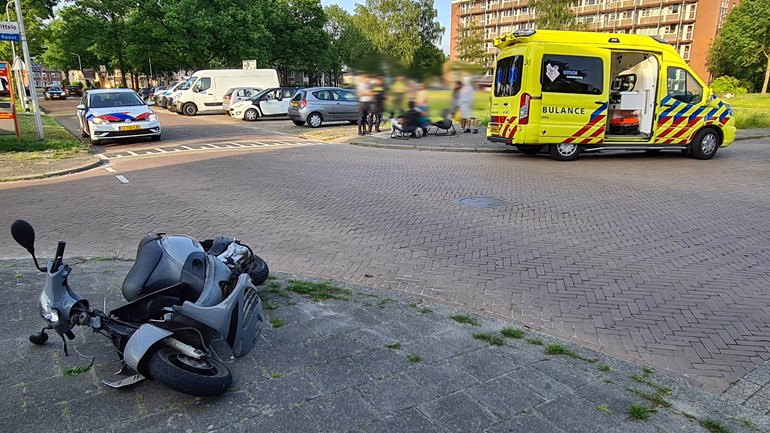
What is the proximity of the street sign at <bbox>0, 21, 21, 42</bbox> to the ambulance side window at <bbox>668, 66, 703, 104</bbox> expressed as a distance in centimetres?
1854

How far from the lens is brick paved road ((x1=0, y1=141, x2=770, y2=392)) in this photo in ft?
14.8

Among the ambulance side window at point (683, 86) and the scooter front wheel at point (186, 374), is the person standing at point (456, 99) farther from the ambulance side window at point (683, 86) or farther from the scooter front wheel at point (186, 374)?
the ambulance side window at point (683, 86)

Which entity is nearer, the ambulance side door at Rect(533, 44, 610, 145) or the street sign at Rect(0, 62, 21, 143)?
the ambulance side door at Rect(533, 44, 610, 145)

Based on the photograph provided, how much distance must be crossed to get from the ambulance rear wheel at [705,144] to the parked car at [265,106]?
19.0 meters

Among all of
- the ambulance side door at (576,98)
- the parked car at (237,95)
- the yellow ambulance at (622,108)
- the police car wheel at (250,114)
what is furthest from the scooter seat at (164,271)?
the parked car at (237,95)

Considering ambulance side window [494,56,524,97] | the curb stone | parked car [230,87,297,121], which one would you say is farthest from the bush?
the curb stone

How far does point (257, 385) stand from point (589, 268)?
4.15 metres

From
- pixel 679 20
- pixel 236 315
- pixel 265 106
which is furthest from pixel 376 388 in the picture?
pixel 679 20

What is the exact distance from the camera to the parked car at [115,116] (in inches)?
620

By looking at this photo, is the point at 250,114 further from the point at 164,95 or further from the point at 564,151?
the point at 564,151

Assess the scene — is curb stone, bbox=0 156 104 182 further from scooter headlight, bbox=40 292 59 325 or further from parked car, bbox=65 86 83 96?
parked car, bbox=65 86 83 96

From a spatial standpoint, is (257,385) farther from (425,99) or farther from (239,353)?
(425,99)

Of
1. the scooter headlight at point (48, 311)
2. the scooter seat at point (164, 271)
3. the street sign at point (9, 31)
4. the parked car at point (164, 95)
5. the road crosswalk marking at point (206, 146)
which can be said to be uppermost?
the street sign at point (9, 31)

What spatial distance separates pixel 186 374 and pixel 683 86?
1427cm
